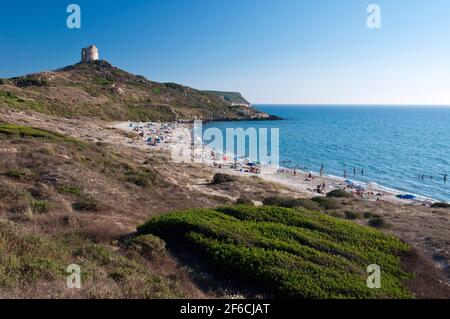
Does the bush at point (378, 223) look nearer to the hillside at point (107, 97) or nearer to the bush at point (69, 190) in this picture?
the bush at point (69, 190)

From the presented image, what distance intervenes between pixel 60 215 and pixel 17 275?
18.9 ft

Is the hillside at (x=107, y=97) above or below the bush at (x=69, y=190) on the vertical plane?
above

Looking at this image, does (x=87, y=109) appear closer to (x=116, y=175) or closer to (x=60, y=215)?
(x=116, y=175)

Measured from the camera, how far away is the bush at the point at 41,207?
12748 millimetres

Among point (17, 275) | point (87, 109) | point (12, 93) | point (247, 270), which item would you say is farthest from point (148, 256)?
point (87, 109)

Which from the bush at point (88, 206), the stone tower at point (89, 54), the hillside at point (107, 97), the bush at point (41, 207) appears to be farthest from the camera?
the stone tower at point (89, 54)

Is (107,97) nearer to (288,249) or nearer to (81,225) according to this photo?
(81,225)

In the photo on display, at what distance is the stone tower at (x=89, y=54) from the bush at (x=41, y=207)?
187014 millimetres

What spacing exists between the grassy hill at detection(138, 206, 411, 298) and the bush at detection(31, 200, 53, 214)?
3.95 meters

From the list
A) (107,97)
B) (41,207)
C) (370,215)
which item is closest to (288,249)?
(41,207)

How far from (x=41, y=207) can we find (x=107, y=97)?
10902 centimetres

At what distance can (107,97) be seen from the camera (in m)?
115

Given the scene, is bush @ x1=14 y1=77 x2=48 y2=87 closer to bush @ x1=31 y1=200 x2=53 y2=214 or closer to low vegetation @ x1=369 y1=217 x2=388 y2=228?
bush @ x1=31 y1=200 x2=53 y2=214

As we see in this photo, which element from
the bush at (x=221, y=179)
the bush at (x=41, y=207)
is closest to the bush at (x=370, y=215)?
the bush at (x=221, y=179)
